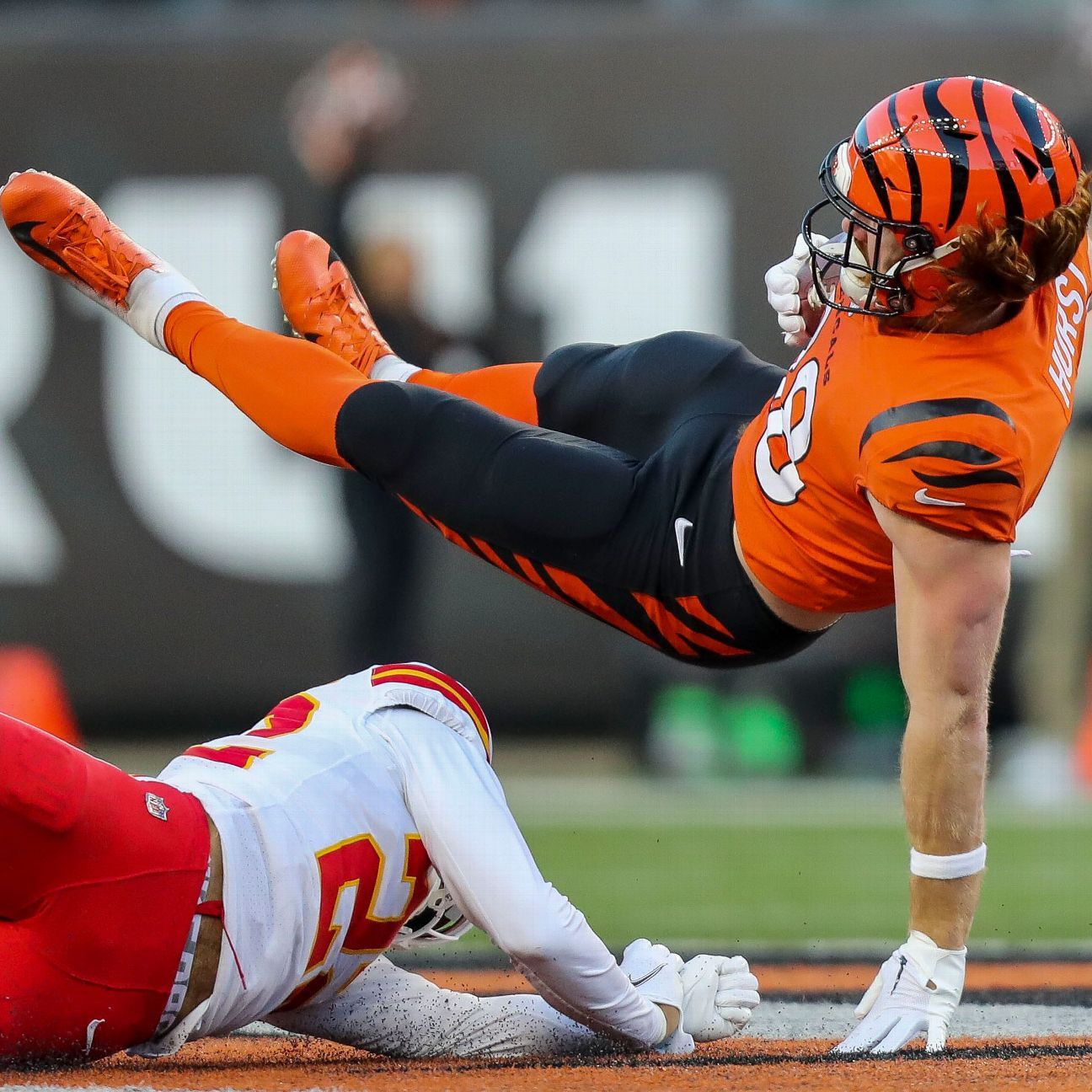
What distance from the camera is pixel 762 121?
276 inches

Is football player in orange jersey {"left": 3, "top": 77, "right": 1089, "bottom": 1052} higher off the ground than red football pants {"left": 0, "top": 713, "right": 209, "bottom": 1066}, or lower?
higher

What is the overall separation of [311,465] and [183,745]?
1.13 metres

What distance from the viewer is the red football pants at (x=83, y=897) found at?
2.17 meters

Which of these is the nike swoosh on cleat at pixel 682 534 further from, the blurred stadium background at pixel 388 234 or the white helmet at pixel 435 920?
the blurred stadium background at pixel 388 234

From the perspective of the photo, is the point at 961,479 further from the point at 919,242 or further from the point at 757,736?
the point at 757,736

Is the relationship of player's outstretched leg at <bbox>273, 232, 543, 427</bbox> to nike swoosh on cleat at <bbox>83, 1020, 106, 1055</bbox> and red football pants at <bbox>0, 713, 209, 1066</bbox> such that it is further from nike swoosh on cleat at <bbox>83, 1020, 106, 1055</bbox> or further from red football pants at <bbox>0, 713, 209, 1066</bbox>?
nike swoosh on cleat at <bbox>83, 1020, 106, 1055</bbox>

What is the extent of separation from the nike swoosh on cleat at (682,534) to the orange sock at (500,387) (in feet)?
1.58

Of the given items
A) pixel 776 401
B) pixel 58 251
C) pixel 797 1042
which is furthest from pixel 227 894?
pixel 58 251

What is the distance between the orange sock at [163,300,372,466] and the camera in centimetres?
311

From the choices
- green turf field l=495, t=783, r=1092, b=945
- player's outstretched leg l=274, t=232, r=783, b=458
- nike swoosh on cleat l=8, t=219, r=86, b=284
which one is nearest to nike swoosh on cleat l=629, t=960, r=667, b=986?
player's outstretched leg l=274, t=232, r=783, b=458

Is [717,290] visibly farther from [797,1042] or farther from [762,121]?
[797,1042]

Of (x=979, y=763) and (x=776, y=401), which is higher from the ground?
(x=776, y=401)

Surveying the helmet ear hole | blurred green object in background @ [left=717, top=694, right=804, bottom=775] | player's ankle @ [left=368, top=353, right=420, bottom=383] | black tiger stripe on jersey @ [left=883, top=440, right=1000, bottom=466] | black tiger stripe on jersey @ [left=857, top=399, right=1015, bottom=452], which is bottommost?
blurred green object in background @ [left=717, top=694, right=804, bottom=775]

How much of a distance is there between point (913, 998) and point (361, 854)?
79 cm
